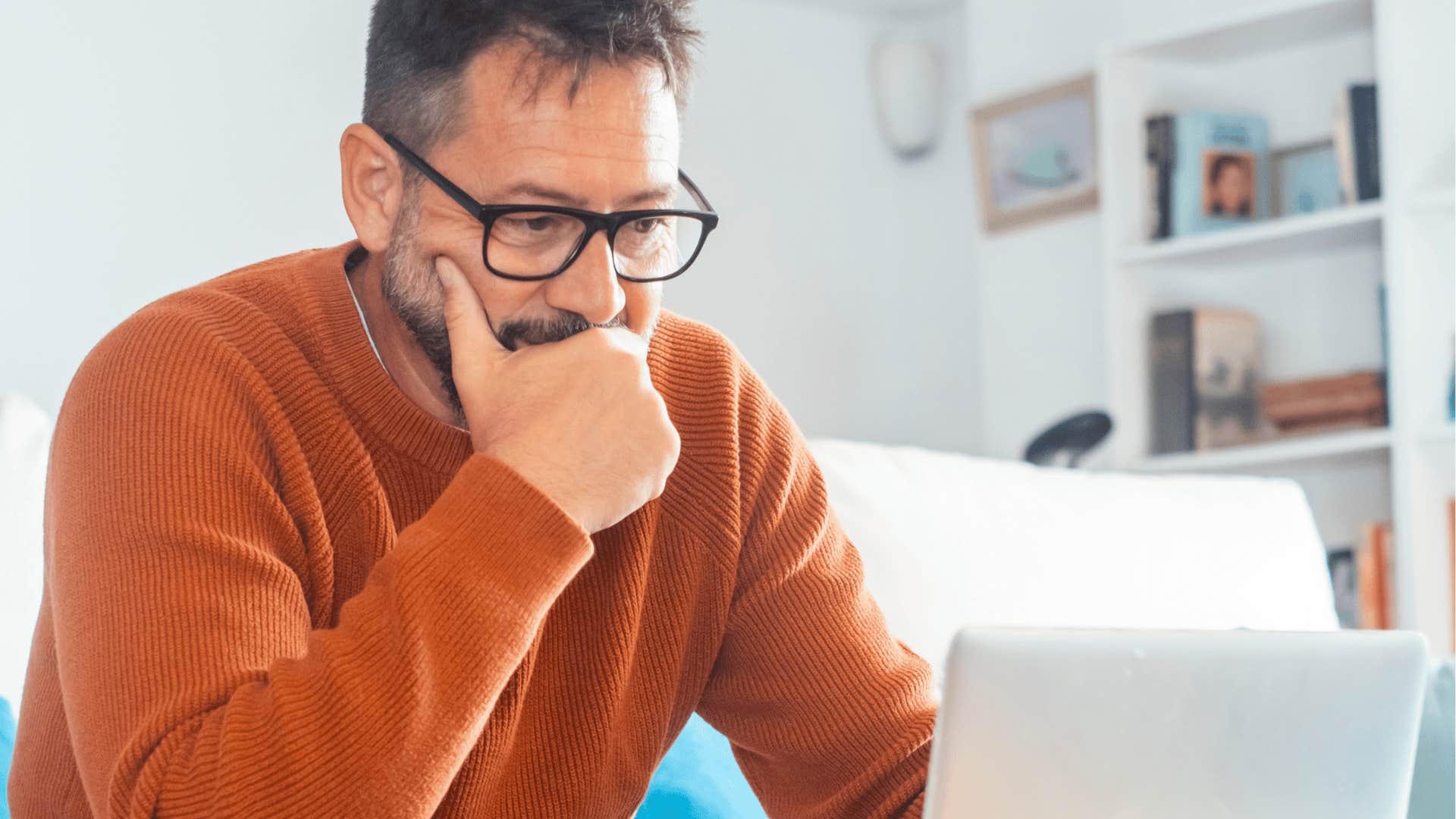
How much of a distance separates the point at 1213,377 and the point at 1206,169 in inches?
16.0

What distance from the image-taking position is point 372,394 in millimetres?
1132

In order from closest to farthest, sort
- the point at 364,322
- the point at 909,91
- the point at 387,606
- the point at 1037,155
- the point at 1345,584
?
1. the point at 387,606
2. the point at 364,322
3. the point at 1345,584
4. the point at 1037,155
5. the point at 909,91

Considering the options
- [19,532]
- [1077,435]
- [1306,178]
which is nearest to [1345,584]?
[1077,435]

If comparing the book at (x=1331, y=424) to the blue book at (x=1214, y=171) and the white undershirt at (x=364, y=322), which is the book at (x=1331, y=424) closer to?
the blue book at (x=1214, y=171)

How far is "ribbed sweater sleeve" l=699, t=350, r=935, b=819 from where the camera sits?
49.2 inches

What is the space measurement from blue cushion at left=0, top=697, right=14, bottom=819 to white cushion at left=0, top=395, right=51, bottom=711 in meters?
0.05

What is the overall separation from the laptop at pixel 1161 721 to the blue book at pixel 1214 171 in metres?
2.27

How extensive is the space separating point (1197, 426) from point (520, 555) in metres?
2.30

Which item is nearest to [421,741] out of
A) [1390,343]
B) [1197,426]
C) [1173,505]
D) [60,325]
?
[1173,505]

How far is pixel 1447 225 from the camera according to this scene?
2.62m

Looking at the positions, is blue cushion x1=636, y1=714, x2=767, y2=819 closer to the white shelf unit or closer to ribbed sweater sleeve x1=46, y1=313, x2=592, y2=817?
ribbed sweater sleeve x1=46, y1=313, x2=592, y2=817

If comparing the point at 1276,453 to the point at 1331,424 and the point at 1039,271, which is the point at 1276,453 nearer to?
the point at 1331,424

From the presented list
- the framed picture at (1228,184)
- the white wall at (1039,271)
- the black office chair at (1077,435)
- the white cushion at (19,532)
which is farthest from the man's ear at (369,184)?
the white wall at (1039,271)

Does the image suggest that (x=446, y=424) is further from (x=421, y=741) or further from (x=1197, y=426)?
(x=1197, y=426)
